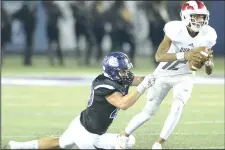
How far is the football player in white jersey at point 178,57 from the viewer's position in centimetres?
528

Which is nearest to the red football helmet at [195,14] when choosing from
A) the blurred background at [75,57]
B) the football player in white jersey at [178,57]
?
the football player in white jersey at [178,57]

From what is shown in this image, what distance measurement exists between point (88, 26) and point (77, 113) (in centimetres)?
578

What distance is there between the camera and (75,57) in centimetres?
1631

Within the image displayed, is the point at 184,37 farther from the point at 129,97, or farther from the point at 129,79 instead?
the point at 129,97

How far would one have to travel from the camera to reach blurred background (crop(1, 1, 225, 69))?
46.1ft

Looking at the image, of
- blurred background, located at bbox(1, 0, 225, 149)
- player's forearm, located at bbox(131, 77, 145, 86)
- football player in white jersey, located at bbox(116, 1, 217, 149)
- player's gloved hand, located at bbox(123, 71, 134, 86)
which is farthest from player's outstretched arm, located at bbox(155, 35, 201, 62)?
blurred background, located at bbox(1, 0, 225, 149)

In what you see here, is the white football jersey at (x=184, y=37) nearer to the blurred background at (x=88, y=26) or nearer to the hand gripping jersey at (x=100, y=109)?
the hand gripping jersey at (x=100, y=109)

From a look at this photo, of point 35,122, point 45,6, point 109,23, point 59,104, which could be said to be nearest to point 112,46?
point 109,23

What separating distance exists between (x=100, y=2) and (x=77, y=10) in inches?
18.4

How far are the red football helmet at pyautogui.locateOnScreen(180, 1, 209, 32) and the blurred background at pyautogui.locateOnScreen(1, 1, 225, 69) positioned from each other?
7757 millimetres

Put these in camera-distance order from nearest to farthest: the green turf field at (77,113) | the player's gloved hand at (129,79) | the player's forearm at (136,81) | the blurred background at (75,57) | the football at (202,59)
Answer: the player's gloved hand at (129,79) < the player's forearm at (136,81) < the football at (202,59) < the green turf field at (77,113) < the blurred background at (75,57)

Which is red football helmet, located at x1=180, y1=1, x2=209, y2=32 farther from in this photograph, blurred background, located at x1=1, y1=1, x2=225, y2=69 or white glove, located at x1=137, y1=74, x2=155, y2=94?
blurred background, located at x1=1, y1=1, x2=225, y2=69

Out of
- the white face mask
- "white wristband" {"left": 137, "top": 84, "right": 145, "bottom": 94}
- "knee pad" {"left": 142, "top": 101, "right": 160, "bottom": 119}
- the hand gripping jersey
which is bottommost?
"knee pad" {"left": 142, "top": 101, "right": 160, "bottom": 119}

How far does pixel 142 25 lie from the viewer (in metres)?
15.1
